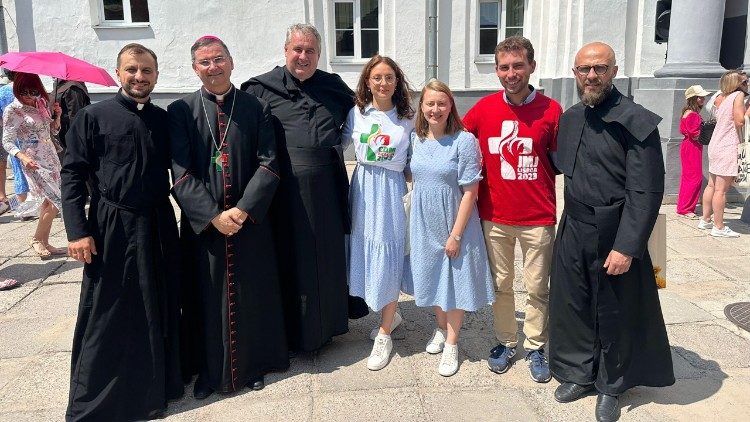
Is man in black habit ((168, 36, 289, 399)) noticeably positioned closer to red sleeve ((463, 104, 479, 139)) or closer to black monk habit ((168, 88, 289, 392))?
black monk habit ((168, 88, 289, 392))

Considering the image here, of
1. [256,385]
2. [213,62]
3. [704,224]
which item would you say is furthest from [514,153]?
[704,224]

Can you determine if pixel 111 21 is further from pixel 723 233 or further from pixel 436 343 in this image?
pixel 723 233

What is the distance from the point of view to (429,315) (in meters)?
4.49

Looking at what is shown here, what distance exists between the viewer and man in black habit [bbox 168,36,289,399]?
10.1ft

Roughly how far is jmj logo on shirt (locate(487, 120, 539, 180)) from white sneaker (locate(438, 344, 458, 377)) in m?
1.15

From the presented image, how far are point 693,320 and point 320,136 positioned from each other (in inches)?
125

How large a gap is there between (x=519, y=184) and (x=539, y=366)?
3.76ft

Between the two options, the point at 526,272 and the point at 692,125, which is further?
the point at 692,125

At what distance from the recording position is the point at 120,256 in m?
2.98

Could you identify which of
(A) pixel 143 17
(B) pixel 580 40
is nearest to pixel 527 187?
(B) pixel 580 40

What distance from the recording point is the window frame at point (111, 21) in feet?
36.0

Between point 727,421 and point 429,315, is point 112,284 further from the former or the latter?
point 727,421

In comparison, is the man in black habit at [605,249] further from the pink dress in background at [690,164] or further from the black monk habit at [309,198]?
the pink dress in background at [690,164]

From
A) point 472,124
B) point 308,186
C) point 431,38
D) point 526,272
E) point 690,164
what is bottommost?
point 526,272
